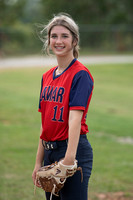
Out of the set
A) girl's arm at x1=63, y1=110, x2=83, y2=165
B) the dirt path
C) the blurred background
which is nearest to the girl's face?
girl's arm at x1=63, y1=110, x2=83, y2=165

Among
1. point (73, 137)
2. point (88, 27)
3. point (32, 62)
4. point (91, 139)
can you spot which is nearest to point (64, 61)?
point (73, 137)

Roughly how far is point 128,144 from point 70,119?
5103 millimetres

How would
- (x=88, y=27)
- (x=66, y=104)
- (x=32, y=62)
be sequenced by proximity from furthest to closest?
(x=88, y=27) < (x=32, y=62) < (x=66, y=104)

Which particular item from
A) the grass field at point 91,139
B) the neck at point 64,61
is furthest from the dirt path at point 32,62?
the neck at point 64,61

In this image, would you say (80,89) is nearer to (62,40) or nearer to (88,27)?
(62,40)

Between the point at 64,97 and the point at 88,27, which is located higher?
the point at 88,27

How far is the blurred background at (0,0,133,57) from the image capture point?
31938 mm

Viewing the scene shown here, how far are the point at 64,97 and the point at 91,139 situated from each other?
16.2 feet

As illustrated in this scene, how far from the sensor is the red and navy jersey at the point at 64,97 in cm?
246

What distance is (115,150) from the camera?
678 cm

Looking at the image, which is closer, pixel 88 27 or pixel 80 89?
pixel 80 89

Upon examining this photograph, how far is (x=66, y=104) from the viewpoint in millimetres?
2518

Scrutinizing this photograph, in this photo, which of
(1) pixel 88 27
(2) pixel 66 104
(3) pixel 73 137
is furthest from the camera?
(1) pixel 88 27

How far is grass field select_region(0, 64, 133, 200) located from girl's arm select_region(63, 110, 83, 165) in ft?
6.73
